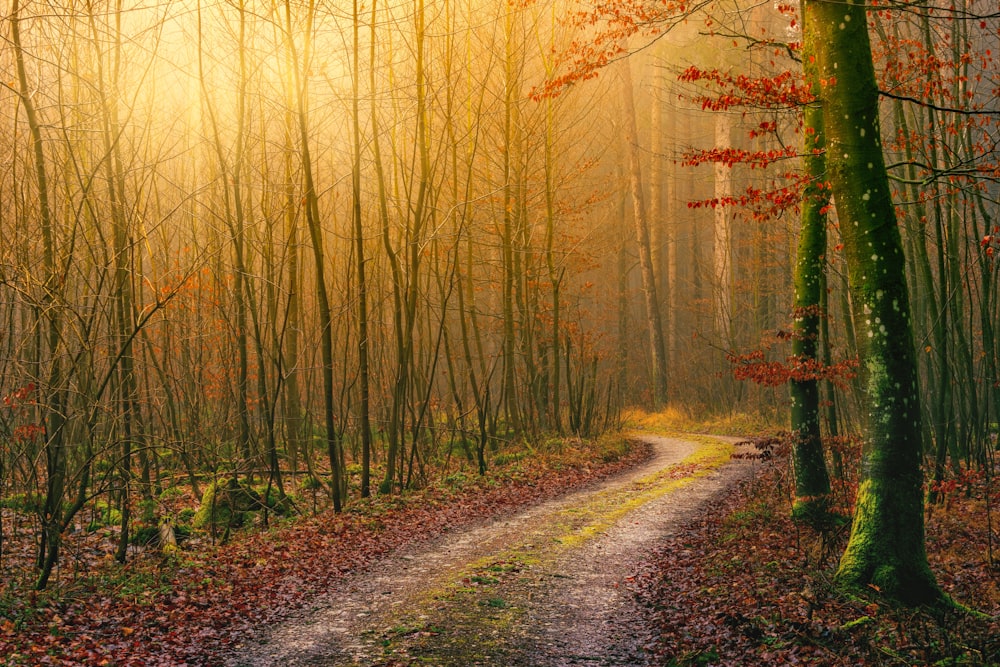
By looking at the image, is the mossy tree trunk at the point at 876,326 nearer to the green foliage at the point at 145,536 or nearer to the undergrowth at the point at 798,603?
the undergrowth at the point at 798,603

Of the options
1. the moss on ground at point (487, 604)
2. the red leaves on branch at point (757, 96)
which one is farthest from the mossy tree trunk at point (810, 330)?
the moss on ground at point (487, 604)

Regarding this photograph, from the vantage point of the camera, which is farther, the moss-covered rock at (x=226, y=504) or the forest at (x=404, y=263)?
the moss-covered rock at (x=226, y=504)

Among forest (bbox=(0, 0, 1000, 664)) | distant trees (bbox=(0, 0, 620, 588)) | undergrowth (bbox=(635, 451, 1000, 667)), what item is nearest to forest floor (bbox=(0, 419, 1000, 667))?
undergrowth (bbox=(635, 451, 1000, 667))

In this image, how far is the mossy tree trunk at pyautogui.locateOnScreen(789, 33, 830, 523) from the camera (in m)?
8.64

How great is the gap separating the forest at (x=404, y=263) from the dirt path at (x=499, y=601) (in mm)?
1814

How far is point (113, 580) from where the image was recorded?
25.2 feet

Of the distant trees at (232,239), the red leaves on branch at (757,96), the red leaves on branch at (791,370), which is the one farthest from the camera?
the red leaves on branch at (791,370)

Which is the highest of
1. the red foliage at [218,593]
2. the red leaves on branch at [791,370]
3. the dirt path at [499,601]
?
the red leaves on branch at [791,370]

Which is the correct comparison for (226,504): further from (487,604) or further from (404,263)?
(404,263)

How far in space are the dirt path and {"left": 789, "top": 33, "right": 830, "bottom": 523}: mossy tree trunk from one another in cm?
198

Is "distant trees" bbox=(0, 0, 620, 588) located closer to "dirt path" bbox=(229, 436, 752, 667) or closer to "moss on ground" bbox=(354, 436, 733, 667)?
"dirt path" bbox=(229, 436, 752, 667)

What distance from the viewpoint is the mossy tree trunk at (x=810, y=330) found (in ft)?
28.3

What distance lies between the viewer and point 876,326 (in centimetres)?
600

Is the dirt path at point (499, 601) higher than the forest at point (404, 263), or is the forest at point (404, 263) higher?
the forest at point (404, 263)
